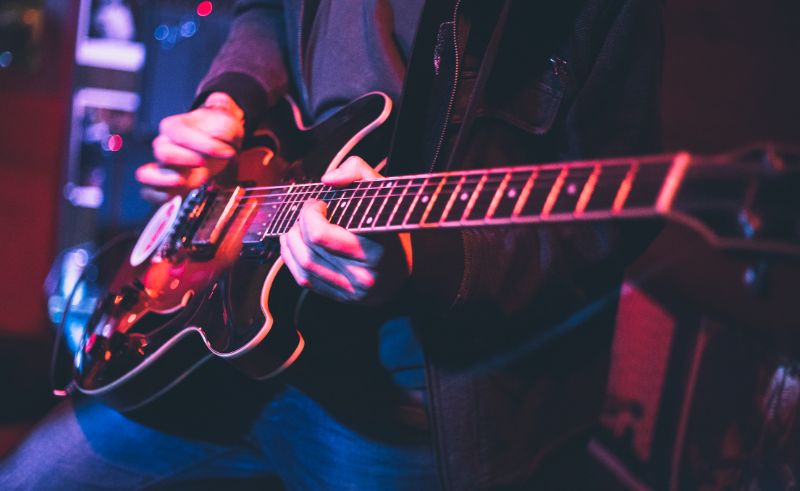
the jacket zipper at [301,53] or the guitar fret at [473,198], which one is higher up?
the guitar fret at [473,198]

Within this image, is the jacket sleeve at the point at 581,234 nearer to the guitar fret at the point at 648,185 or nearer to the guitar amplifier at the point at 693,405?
the guitar fret at the point at 648,185

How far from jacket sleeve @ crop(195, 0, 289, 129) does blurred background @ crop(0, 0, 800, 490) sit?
1.50m

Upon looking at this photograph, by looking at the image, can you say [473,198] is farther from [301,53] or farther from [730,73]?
[730,73]

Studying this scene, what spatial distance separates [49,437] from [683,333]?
1624 mm

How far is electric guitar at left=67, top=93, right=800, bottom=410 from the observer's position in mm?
610

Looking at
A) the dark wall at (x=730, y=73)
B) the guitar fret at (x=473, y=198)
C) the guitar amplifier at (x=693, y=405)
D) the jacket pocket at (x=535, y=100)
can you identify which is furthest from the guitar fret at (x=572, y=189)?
the dark wall at (x=730, y=73)

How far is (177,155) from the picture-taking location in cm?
140

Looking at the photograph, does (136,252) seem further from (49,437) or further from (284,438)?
(284,438)

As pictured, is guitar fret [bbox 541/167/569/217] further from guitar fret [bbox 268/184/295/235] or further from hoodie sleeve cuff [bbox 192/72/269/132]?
hoodie sleeve cuff [bbox 192/72/269/132]

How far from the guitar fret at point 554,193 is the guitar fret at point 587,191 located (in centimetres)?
3

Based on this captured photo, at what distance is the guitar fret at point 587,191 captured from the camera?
0.69 metres

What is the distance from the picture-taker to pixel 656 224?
1.15 metres

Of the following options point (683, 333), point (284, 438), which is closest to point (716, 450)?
point (683, 333)

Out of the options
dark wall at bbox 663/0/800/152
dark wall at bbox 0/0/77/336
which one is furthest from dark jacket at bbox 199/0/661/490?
dark wall at bbox 0/0/77/336
